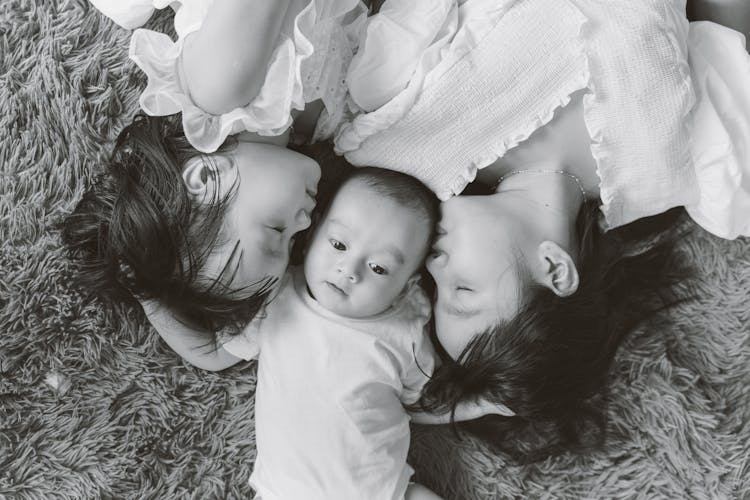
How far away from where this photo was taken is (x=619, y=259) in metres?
1.17

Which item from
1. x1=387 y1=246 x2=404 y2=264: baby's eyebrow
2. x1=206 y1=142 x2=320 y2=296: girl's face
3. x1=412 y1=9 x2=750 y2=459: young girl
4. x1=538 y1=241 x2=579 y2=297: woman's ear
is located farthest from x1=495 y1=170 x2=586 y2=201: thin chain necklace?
x1=206 y1=142 x2=320 y2=296: girl's face

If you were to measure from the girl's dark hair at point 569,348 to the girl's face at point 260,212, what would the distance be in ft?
1.03

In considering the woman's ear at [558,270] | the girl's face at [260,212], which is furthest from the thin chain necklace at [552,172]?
the girl's face at [260,212]

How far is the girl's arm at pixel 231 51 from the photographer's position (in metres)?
0.87

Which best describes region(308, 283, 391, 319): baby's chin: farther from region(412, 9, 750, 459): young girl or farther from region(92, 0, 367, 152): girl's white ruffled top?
region(92, 0, 367, 152): girl's white ruffled top

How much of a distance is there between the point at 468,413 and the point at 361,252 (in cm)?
32

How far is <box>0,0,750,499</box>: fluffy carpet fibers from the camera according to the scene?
111cm

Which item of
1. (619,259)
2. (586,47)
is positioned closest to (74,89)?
(586,47)

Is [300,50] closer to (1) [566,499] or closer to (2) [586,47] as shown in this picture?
(2) [586,47]

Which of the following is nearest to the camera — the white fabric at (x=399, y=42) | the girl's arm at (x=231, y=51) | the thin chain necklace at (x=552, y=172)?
the girl's arm at (x=231, y=51)

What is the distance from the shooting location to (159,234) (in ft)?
3.06

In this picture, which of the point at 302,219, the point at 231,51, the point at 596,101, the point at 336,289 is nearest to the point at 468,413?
the point at 336,289

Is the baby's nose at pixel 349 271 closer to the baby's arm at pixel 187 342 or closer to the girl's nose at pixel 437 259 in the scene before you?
the girl's nose at pixel 437 259

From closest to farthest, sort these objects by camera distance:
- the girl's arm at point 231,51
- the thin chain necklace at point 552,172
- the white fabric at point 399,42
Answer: the girl's arm at point 231,51
the white fabric at point 399,42
the thin chain necklace at point 552,172
